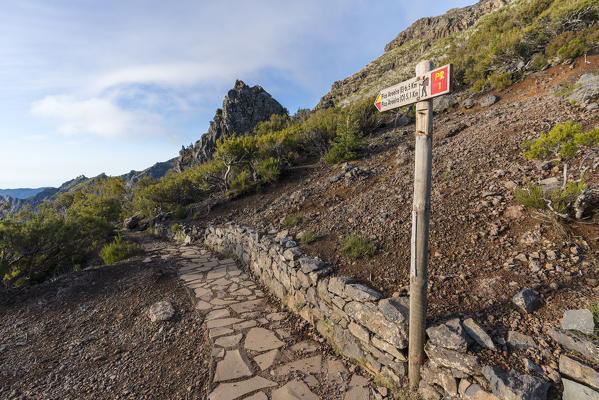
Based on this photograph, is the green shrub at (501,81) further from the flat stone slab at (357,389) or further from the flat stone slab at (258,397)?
the flat stone slab at (258,397)

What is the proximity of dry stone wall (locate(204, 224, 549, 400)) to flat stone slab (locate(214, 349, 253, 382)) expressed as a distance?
3.49ft

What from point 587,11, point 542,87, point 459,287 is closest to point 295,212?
point 459,287

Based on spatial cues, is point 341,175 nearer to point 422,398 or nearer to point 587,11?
point 422,398

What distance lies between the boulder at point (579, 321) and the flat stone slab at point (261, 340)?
2.93 metres

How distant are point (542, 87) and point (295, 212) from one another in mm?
8831

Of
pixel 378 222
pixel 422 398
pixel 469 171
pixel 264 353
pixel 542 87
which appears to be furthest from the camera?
pixel 542 87

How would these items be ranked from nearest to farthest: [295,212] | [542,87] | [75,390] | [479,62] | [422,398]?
[422,398]
[75,390]
[295,212]
[542,87]
[479,62]

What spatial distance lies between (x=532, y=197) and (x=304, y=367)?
12.0 feet

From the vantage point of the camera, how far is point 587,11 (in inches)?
363

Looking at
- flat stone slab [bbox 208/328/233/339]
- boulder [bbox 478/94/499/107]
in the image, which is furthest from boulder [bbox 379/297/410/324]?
boulder [bbox 478/94/499/107]

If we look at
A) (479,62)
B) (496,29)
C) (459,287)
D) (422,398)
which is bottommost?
(422,398)

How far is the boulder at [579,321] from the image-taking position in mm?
1830

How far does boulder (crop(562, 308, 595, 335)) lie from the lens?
1830 mm

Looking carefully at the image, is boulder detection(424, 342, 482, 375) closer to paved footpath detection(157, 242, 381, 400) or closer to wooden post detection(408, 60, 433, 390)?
wooden post detection(408, 60, 433, 390)
